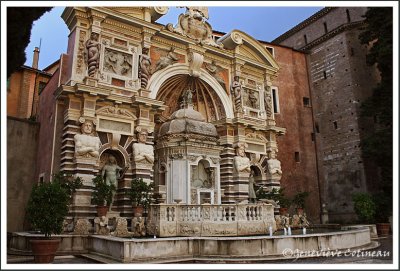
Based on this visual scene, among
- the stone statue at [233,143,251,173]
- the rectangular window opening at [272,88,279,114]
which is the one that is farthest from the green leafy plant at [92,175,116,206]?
the rectangular window opening at [272,88,279,114]

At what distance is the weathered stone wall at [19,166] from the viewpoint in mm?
14758

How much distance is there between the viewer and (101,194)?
13070 millimetres

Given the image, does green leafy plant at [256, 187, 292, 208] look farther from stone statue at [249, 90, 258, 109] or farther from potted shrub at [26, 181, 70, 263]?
potted shrub at [26, 181, 70, 263]

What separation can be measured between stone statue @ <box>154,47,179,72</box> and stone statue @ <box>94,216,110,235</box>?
7.81m

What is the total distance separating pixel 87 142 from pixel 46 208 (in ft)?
15.2

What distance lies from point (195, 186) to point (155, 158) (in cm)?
234

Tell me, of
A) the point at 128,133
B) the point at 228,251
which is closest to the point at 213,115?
the point at 128,133

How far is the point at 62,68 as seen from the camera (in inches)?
592

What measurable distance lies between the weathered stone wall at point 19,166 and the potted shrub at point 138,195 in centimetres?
482

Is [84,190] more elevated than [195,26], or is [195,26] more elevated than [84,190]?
[195,26]

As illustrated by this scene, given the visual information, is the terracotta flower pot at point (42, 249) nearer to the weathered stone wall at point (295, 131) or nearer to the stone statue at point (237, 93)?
the stone statue at point (237, 93)

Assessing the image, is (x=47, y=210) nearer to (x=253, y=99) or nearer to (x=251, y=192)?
(x=251, y=192)

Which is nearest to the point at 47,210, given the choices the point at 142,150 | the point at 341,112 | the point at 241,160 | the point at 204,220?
A: the point at 204,220

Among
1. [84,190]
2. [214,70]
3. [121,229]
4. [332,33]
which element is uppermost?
[332,33]
